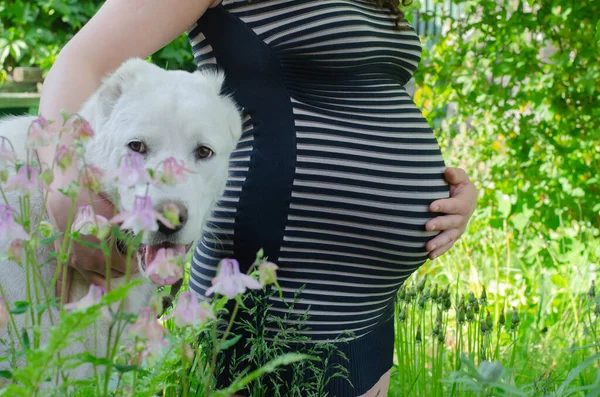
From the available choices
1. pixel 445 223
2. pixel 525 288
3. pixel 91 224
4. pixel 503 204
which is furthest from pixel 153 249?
pixel 503 204

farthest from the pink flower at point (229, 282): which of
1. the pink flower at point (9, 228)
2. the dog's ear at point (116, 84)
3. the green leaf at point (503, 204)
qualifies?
the green leaf at point (503, 204)

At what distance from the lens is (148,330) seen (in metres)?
0.83

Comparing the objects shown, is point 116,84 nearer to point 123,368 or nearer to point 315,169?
point 315,169

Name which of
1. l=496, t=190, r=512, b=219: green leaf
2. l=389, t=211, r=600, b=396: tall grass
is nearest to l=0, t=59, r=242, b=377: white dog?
l=389, t=211, r=600, b=396: tall grass

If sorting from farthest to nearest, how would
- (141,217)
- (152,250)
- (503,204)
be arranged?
(503,204), (152,250), (141,217)

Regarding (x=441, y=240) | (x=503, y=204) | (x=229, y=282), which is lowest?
(x=229, y=282)

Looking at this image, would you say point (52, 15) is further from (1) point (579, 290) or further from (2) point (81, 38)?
(2) point (81, 38)

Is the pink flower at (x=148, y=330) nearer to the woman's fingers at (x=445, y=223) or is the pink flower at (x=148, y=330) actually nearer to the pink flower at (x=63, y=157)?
the pink flower at (x=63, y=157)

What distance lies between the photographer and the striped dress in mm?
1628

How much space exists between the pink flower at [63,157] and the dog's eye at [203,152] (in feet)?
2.28

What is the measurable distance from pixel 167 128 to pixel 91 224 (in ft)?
2.03

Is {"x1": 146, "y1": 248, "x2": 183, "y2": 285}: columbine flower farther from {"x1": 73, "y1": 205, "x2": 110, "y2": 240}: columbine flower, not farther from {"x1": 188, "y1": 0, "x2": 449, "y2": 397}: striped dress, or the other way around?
{"x1": 188, "y1": 0, "x2": 449, "y2": 397}: striped dress

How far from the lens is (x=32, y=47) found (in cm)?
627

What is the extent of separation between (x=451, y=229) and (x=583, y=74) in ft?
9.54
